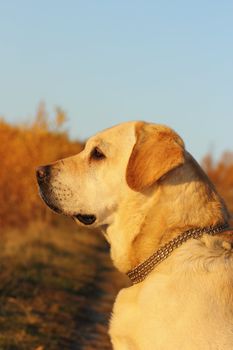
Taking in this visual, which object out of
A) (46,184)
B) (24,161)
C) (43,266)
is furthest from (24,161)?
(46,184)

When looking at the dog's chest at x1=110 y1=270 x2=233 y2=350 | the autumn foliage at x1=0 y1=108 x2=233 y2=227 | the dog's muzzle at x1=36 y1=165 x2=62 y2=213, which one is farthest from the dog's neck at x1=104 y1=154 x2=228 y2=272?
the autumn foliage at x1=0 y1=108 x2=233 y2=227

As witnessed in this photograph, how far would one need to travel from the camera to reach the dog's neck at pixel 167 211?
15.2 ft

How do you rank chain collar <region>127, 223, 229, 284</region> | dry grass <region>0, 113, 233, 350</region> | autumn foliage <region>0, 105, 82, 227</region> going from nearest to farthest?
chain collar <region>127, 223, 229, 284</region>
dry grass <region>0, 113, 233, 350</region>
autumn foliage <region>0, 105, 82, 227</region>

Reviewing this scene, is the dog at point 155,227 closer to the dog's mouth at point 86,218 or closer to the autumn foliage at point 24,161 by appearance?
the dog's mouth at point 86,218

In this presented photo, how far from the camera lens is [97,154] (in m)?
5.18

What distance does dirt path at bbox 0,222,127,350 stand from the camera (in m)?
7.89

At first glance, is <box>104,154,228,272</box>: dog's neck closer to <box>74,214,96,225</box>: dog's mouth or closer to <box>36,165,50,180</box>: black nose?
<box>74,214,96,225</box>: dog's mouth

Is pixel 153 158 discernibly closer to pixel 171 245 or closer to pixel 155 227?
pixel 155 227

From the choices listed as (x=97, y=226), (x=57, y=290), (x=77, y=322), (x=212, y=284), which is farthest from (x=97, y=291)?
(x=212, y=284)

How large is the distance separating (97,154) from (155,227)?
79 centimetres

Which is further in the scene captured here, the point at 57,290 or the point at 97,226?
the point at 57,290

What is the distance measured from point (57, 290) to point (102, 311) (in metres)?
0.79

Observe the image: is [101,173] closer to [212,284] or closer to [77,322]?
[212,284]

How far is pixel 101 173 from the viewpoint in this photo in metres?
5.09
